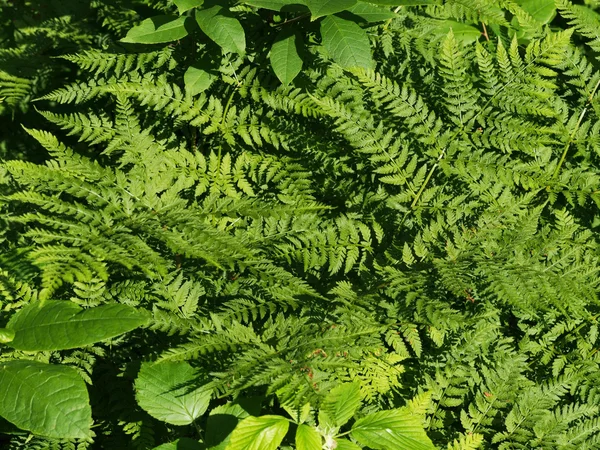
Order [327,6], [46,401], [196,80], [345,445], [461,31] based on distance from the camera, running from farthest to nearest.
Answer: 1. [461,31]
2. [196,80]
3. [327,6]
4. [345,445]
5. [46,401]

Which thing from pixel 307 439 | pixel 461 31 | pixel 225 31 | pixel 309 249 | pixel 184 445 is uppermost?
pixel 225 31

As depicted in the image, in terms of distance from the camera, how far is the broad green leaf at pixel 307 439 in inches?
66.7

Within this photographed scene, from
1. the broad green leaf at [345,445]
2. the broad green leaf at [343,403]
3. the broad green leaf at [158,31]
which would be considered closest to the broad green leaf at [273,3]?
the broad green leaf at [158,31]

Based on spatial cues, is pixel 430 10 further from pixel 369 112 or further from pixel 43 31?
pixel 43 31

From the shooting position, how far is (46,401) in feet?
5.31

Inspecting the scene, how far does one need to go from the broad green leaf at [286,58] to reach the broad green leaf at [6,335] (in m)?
1.18

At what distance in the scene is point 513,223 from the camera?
2.27 m

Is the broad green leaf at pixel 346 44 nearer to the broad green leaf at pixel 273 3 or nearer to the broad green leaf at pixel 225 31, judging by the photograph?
the broad green leaf at pixel 273 3

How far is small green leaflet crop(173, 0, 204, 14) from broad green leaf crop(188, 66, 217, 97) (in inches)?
11.9

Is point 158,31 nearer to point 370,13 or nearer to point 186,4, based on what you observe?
point 186,4

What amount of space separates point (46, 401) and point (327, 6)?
143 centimetres

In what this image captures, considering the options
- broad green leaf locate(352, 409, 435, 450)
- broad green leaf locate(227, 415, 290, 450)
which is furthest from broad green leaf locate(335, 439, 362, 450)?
broad green leaf locate(227, 415, 290, 450)

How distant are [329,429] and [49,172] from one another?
112 centimetres

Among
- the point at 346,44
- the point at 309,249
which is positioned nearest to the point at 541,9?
the point at 346,44
